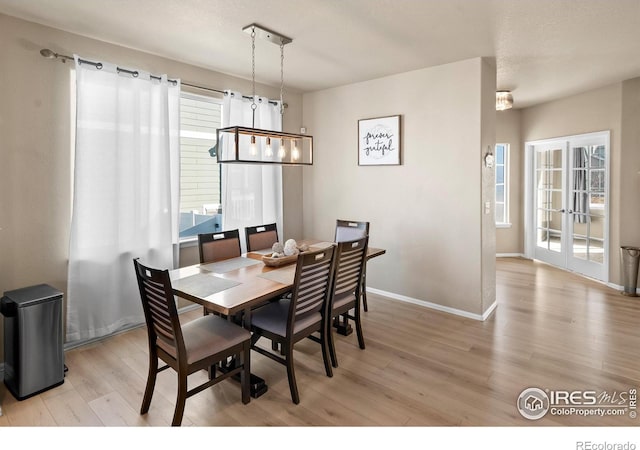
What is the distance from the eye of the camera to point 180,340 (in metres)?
1.96

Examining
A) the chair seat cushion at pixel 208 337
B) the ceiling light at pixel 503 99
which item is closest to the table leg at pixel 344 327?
the chair seat cushion at pixel 208 337

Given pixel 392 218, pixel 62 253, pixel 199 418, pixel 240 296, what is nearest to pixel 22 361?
pixel 62 253

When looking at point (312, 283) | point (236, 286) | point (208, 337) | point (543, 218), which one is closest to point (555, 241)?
point (543, 218)

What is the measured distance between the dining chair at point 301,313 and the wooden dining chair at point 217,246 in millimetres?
716

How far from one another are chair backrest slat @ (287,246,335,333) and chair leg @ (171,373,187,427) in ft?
2.15

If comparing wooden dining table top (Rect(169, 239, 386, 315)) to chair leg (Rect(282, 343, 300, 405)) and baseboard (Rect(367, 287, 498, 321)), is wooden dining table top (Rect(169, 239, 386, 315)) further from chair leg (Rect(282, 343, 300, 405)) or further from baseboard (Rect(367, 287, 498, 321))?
baseboard (Rect(367, 287, 498, 321))

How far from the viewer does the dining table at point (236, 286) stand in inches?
82.7

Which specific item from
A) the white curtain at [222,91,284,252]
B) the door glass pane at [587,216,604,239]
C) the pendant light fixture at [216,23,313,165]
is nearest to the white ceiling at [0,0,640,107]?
the pendant light fixture at [216,23,313,165]

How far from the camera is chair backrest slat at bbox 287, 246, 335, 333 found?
7.45ft

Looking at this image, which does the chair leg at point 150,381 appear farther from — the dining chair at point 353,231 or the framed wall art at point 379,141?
the framed wall art at point 379,141

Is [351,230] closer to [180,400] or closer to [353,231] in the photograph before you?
[353,231]

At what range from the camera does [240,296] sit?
2.16 meters

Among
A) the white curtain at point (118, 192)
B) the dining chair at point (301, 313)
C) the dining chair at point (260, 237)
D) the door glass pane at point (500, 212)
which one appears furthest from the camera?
the door glass pane at point (500, 212)

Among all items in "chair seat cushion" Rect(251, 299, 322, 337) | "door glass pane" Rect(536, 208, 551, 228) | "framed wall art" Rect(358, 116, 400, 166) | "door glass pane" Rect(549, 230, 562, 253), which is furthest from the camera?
"door glass pane" Rect(536, 208, 551, 228)
